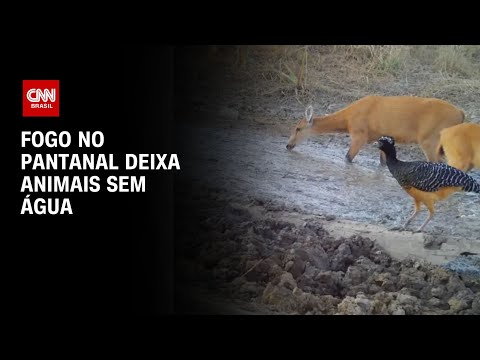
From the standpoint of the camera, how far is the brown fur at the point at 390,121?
11.6 ft

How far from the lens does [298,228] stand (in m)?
3.58

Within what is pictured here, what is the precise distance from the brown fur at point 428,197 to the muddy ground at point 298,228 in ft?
0.12

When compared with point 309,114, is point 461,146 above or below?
below

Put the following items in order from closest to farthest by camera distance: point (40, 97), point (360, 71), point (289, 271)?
1. point (40, 97)
2. point (289, 271)
3. point (360, 71)

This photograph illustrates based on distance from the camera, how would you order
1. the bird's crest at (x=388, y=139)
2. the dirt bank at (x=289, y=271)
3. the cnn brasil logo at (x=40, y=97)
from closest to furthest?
1. the cnn brasil logo at (x=40, y=97)
2. the dirt bank at (x=289, y=271)
3. the bird's crest at (x=388, y=139)

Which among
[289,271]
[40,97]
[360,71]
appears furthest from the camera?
[360,71]

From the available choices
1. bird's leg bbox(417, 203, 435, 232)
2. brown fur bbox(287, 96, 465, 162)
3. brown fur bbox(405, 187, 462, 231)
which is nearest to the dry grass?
brown fur bbox(287, 96, 465, 162)

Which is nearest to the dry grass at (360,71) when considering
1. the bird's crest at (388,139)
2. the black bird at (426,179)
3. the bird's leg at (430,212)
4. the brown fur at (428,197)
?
the bird's crest at (388,139)

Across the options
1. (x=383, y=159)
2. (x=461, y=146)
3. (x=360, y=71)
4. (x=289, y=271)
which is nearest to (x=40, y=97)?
(x=289, y=271)

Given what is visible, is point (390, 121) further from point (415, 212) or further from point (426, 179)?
point (415, 212)

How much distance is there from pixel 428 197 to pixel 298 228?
742 mm

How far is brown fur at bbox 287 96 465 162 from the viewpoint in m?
3.54

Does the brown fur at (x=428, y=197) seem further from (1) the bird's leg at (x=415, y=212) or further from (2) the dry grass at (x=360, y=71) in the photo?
(2) the dry grass at (x=360, y=71)

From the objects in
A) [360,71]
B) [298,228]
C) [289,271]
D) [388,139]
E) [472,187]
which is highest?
[360,71]
